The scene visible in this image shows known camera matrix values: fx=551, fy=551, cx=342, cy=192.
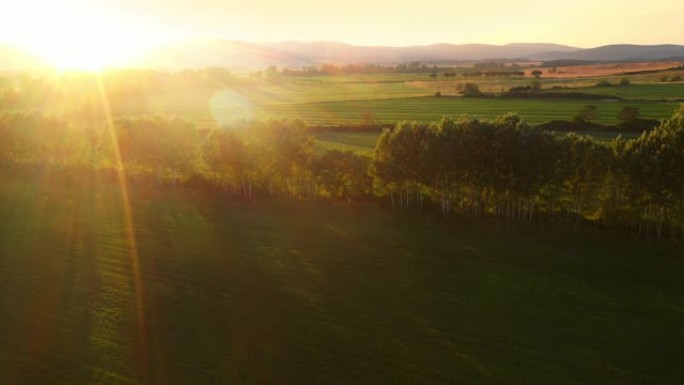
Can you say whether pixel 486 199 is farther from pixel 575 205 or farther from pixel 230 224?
pixel 230 224

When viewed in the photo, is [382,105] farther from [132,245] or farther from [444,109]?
[132,245]

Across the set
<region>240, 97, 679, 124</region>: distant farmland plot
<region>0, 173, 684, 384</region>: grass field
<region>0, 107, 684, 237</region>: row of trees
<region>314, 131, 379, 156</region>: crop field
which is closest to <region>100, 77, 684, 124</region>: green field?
<region>240, 97, 679, 124</region>: distant farmland plot

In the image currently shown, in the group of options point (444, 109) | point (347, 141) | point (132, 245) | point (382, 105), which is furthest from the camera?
point (382, 105)

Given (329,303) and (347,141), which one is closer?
(329,303)

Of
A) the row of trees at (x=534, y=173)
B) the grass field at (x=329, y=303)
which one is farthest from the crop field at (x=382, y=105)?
the grass field at (x=329, y=303)

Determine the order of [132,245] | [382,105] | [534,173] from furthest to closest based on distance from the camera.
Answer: [382,105], [534,173], [132,245]

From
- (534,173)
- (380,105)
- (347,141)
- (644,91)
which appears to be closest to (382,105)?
(380,105)

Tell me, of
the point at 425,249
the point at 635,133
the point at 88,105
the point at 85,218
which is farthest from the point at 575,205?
the point at 88,105
